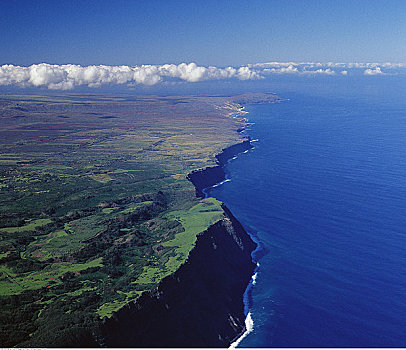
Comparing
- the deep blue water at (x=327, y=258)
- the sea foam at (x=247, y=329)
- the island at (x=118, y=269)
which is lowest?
the sea foam at (x=247, y=329)

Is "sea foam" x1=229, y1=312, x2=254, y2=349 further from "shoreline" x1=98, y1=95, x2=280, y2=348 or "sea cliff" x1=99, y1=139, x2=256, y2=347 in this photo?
"sea cliff" x1=99, y1=139, x2=256, y2=347

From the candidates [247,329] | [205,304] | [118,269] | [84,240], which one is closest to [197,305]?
[205,304]

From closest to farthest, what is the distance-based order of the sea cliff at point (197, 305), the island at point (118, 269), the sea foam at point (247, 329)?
the island at point (118, 269) → the sea cliff at point (197, 305) → the sea foam at point (247, 329)

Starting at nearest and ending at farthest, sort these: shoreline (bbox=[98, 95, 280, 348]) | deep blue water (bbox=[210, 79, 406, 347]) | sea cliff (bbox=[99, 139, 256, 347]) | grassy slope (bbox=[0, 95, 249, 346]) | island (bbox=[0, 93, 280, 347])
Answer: island (bbox=[0, 93, 280, 347]) < sea cliff (bbox=[99, 139, 256, 347]) < shoreline (bbox=[98, 95, 280, 348]) < grassy slope (bbox=[0, 95, 249, 346]) < deep blue water (bbox=[210, 79, 406, 347])

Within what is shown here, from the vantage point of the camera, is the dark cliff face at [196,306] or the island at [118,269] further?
the dark cliff face at [196,306]

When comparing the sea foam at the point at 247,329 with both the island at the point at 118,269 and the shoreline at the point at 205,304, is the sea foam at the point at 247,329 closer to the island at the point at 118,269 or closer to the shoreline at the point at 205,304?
Result: the shoreline at the point at 205,304

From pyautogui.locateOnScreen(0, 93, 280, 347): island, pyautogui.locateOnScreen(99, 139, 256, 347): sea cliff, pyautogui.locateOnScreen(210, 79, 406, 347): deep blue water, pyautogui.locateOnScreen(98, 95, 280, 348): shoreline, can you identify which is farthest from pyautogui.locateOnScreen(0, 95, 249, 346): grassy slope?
pyautogui.locateOnScreen(210, 79, 406, 347): deep blue water

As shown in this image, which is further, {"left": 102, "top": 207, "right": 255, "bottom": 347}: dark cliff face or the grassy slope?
the grassy slope

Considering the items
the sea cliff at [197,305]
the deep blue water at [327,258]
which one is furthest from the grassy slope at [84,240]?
the deep blue water at [327,258]

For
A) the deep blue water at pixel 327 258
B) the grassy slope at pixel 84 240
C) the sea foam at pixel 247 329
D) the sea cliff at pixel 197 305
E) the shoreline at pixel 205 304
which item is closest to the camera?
the sea cliff at pixel 197 305

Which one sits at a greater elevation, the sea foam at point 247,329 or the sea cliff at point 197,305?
the sea cliff at point 197,305
